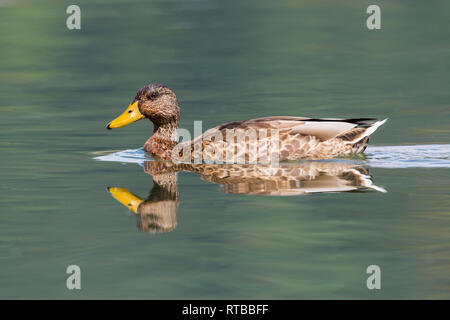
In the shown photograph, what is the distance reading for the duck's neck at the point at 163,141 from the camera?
509 inches

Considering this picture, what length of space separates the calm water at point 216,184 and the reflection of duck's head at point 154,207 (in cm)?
10

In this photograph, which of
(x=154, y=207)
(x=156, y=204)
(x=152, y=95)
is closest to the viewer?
(x=154, y=207)

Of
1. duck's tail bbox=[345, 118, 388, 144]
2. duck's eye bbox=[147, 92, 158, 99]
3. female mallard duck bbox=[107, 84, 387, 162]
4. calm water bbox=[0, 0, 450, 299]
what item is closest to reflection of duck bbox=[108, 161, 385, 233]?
calm water bbox=[0, 0, 450, 299]

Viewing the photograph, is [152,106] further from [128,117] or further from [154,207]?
[154,207]

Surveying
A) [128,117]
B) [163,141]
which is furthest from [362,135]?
[128,117]

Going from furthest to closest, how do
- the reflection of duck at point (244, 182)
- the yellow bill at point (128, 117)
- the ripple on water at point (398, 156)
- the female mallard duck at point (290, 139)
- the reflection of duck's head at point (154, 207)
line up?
1. the yellow bill at point (128, 117)
2. the female mallard duck at point (290, 139)
3. the ripple on water at point (398, 156)
4. the reflection of duck at point (244, 182)
5. the reflection of duck's head at point (154, 207)

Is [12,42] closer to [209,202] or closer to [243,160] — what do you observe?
[243,160]

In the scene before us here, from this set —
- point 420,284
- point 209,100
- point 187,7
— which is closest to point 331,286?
point 420,284

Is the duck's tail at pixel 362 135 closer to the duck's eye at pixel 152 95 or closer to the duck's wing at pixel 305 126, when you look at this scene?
the duck's wing at pixel 305 126

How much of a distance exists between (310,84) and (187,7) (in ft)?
51.3

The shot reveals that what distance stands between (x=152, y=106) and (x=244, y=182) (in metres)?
3.11

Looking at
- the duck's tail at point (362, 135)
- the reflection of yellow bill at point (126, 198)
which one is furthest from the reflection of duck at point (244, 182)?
the duck's tail at point (362, 135)

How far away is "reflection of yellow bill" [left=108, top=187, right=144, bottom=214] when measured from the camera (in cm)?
937

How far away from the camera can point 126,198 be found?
9.75 m
